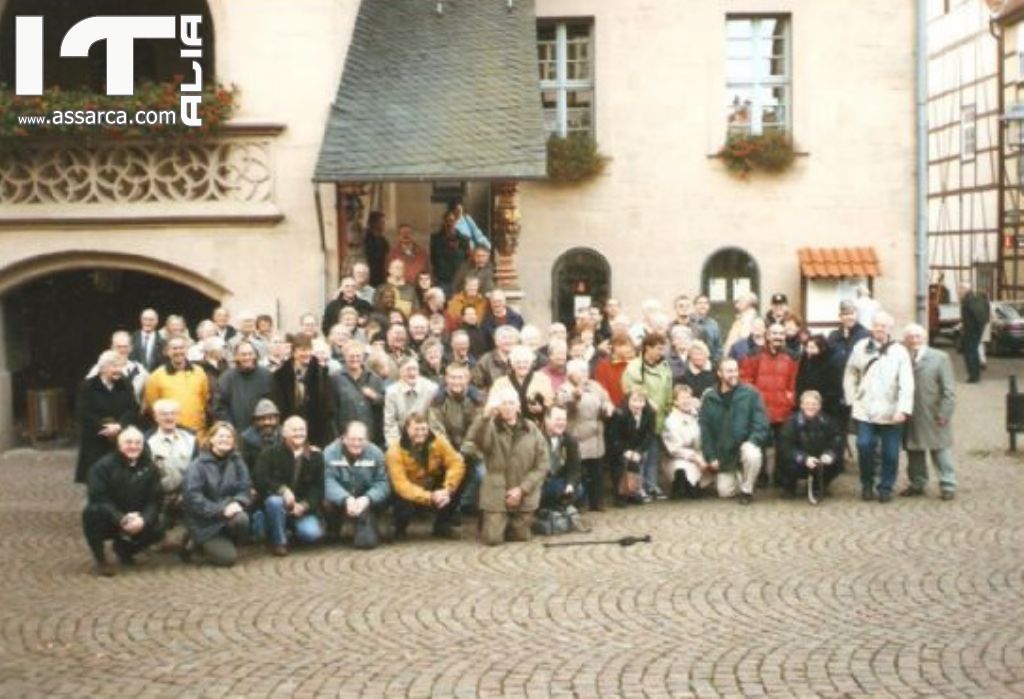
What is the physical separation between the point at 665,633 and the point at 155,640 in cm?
318

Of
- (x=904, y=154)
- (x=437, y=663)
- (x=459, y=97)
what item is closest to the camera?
(x=437, y=663)

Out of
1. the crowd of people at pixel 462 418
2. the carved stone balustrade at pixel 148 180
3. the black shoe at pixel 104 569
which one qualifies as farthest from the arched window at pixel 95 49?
the black shoe at pixel 104 569

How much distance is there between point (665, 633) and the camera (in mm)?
10109

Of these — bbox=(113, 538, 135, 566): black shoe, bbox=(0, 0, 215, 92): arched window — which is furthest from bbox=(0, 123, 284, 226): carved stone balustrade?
bbox=(113, 538, 135, 566): black shoe

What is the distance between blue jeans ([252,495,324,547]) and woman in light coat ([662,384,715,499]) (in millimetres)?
3868

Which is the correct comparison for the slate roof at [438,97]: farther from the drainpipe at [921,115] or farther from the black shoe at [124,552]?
the black shoe at [124,552]

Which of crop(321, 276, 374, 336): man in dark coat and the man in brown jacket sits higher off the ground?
crop(321, 276, 374, 336): man in dark coat

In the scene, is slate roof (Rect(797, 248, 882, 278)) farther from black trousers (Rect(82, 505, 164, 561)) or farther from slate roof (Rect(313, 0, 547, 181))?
black trousers (Rect(82, 505, 164, 561))

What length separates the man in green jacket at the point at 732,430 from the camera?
1538 centimetres

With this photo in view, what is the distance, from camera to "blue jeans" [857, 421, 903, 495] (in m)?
15.2

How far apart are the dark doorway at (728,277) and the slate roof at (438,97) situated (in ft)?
13.3

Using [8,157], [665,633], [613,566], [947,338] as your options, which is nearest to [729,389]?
[613,566]

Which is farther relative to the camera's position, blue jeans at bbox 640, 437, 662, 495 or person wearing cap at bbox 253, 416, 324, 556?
blue jeans at bbox 640, 437, 662, 495

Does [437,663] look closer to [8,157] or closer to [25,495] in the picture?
[25,495]
